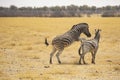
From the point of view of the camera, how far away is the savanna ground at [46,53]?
9.21m

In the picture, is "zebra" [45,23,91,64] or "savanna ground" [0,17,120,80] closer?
"savanna ground" [0,17,120,80]

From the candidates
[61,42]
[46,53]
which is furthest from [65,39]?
[46,53]

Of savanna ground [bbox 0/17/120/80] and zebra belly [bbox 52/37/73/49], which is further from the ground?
zebra belly [bbox 52/37/73/49]

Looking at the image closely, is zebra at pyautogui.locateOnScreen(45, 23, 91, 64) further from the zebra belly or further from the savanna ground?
the savanna ground

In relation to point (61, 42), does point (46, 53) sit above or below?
below

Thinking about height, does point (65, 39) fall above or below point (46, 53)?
above

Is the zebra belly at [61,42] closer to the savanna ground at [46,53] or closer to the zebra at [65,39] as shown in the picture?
the zebra at [65,39]

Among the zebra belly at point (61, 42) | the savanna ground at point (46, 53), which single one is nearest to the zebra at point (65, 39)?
the zebra belly at point (61, 42)

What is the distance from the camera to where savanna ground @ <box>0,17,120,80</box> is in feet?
30.2

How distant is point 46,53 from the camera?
12602 mm

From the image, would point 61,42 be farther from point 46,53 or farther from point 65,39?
point 46,53

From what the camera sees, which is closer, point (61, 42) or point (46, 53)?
point (61, 42)

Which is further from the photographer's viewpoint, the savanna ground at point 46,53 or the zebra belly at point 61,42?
the zebra belly at point 61,42

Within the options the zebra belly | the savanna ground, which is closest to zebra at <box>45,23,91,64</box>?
the zebra belly
